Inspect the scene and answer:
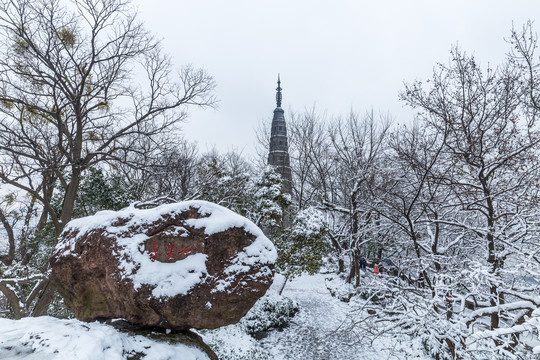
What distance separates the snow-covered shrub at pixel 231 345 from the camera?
5.87m

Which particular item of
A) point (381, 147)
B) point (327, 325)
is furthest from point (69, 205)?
point (381, 147)

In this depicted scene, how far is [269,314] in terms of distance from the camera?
29.8 ft

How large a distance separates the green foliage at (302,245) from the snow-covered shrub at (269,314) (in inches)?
41.4

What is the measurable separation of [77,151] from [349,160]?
12.4 m

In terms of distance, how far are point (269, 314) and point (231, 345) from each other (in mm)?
3040

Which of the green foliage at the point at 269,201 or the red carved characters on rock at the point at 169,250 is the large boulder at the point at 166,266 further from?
the green foliage at the point at 269,201

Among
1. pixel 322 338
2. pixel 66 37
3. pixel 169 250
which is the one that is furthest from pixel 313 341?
pixel 66 37

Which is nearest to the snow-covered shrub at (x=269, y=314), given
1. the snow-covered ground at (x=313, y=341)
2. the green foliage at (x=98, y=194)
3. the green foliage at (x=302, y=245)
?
the snow-covered ground at (x=313, y=341)

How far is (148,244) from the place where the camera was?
3.92m

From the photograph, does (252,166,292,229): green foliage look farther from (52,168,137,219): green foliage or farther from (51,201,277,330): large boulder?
(51,201,277,330): large boulder

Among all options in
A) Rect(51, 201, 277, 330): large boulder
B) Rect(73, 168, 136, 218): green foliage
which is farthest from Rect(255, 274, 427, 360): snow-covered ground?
Rect(73, 168, 136, 218): green foliage

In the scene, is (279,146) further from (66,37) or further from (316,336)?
(66,37)

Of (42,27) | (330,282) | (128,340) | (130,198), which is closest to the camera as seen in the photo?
(128,340)

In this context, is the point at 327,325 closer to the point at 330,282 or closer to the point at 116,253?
the point at 330,282
